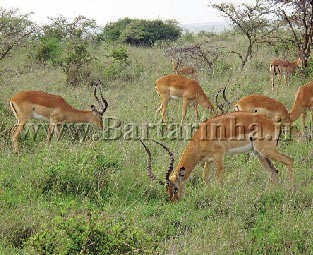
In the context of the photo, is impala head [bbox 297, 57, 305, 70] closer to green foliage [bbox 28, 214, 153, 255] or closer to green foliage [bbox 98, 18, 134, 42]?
green foliage [bbox 28, 214, 153, 255]

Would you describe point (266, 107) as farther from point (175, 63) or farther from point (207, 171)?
point (175, 63)

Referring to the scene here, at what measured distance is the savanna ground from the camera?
3.26 meters

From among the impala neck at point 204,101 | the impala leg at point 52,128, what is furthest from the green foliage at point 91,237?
the impala neck at point 204,101

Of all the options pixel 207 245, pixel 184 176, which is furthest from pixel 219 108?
pixel 207 245

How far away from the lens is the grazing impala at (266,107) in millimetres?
7035

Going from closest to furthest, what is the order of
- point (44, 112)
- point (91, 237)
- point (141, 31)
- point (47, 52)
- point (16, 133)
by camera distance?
point (91, 237), point (16, 133), point (44, 112), point (47, 52), point (141, 31)

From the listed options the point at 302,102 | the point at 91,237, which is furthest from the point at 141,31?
the point at 91,237

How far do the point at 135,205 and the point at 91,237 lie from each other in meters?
1.51

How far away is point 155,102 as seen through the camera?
9.67m

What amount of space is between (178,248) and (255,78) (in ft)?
27.7

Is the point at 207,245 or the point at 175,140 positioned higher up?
the point at 175,140

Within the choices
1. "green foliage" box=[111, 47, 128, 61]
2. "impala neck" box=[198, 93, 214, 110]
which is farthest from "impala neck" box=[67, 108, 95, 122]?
"green foliage" box=[111, 47, 128, 61]

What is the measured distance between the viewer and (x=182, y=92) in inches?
348

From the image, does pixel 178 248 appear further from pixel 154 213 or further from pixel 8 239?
pixel 8 239
